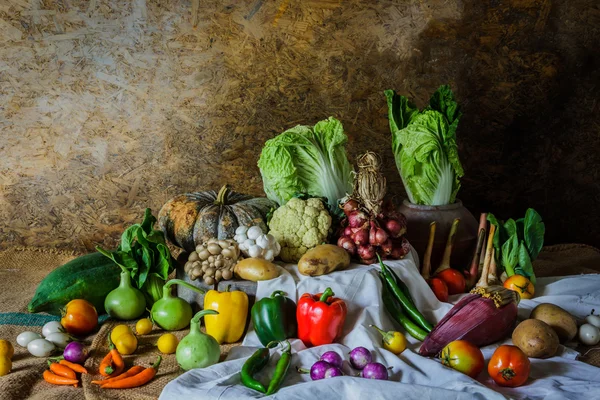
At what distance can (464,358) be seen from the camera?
10.0 ft

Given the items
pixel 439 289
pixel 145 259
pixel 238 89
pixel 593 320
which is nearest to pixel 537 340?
pixel 593 320

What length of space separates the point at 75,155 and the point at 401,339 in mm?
3366

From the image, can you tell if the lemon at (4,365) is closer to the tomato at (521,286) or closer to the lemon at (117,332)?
the lemon at (117,332)

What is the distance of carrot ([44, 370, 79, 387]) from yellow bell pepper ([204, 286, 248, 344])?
2.60ft

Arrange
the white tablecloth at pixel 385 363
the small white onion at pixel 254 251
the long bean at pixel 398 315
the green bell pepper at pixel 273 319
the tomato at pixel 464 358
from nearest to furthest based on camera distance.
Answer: the white tablecloth at pixel 385 363 → the tomato at pixel 464 358 → the green bell pepper at pixel 273 319 → the long bean at pixel 398 315 → the small white onion at pixel 254 251

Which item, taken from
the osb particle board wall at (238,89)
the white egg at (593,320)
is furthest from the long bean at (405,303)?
the osb particle board wall at (238,89)

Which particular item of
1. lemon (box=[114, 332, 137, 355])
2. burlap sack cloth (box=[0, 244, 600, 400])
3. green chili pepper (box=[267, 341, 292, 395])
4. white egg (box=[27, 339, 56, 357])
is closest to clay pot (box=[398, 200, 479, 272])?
burlap sack cloth (box=[0, 244, 600, 400])

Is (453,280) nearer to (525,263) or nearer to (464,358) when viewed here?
(525,263)

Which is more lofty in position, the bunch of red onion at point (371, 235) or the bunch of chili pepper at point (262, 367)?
the bunch of red onion at point (371, 235)

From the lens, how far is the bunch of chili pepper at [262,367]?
294 centimetres

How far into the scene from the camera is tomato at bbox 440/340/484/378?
120 inches

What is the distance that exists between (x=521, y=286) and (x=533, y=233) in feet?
1.61

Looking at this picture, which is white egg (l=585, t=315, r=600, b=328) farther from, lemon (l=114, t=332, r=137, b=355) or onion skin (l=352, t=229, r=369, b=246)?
lemon (l=114, t=332, r=137, b=355)

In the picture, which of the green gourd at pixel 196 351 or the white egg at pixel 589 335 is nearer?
the green gourd at pixel 196 351
